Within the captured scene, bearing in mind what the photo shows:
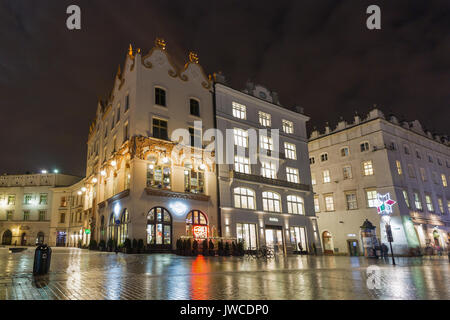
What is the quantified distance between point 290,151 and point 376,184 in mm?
Answer: 12490

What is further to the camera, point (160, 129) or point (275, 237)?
point (275, 237)

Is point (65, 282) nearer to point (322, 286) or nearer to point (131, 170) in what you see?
point (322, 286)

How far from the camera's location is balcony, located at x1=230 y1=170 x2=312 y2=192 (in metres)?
34.6

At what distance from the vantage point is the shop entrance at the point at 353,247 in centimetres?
4295

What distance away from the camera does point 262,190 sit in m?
37.0

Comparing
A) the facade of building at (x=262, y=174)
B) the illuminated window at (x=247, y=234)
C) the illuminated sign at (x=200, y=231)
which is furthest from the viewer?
the facade of building at (x=262, y=174)

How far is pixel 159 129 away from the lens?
31047mm

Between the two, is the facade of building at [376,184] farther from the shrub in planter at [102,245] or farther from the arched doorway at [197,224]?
the shrub in planter at [102,245]

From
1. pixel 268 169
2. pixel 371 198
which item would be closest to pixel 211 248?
pixel 268 169

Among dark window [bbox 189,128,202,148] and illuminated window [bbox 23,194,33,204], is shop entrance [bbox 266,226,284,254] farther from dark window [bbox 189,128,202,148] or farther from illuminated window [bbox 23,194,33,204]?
illuminated window [bbox 23,194,33,204]

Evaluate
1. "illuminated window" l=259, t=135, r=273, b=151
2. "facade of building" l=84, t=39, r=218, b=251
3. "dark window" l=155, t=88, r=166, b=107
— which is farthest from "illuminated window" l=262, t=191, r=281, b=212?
"dark window" l=155, t=88, r=166, b=107

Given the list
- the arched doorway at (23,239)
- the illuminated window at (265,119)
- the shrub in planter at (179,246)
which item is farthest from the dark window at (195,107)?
the arched doorway at (23,239)

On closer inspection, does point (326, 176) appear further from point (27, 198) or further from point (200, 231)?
point (27, 198)

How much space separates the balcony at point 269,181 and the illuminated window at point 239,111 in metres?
7.33
